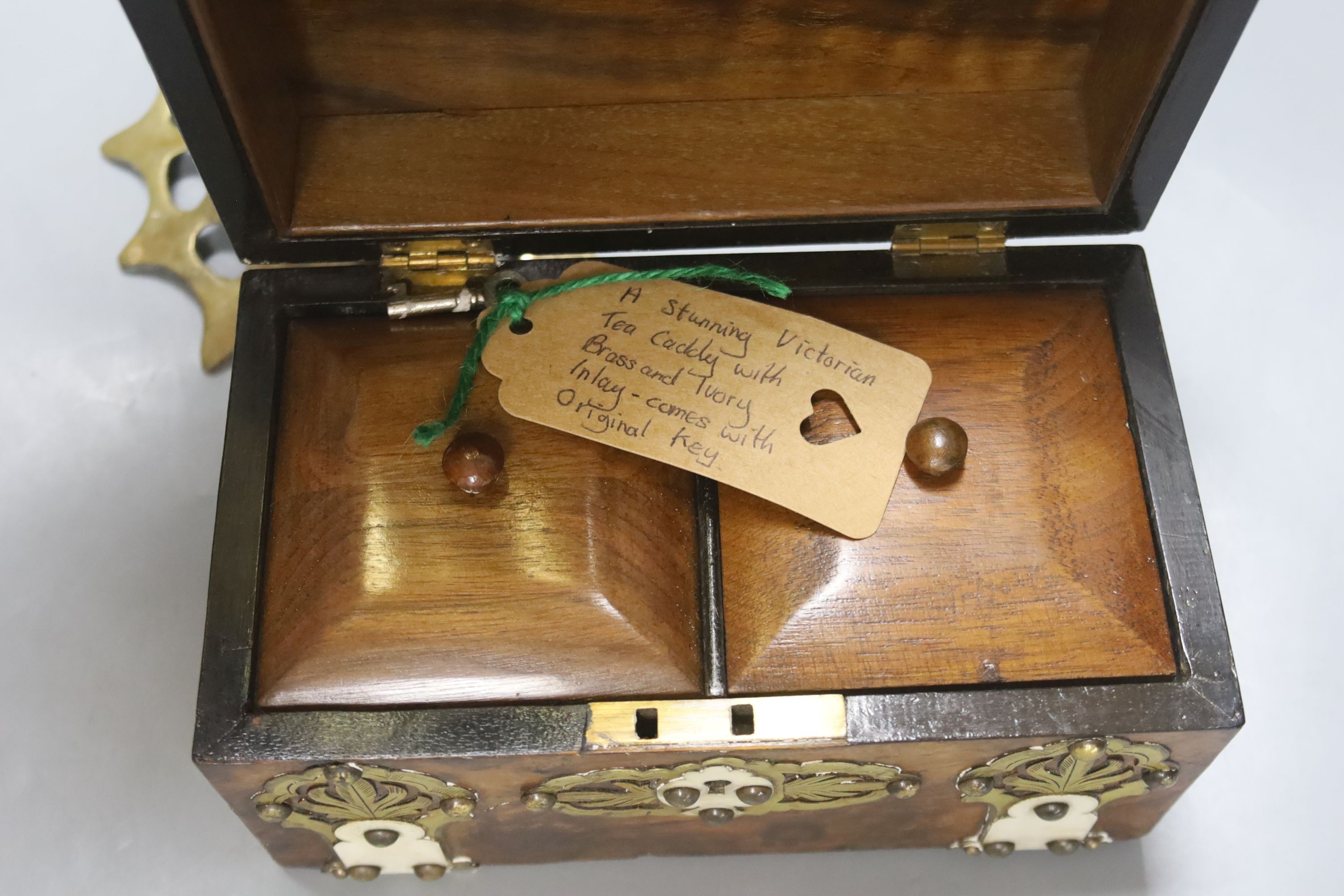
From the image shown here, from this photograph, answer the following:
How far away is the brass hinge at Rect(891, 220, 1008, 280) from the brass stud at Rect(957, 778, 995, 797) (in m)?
0.47

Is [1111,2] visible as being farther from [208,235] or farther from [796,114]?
[208,235]

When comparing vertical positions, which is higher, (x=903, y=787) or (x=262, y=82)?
(x=262, y=82)

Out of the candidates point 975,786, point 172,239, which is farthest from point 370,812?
point 172,239

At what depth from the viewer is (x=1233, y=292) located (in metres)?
1.80

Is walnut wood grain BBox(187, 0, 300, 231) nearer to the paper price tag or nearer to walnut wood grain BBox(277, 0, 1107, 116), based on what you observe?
walnut wood grain BBox(277, 0, 1107, 116)

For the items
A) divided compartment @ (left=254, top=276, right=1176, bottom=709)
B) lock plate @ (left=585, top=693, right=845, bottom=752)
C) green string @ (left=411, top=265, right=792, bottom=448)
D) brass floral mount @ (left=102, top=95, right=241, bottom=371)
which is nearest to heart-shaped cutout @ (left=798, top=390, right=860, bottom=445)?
divided compartment @ (left=254, top=276, right=1176, bottom=709)

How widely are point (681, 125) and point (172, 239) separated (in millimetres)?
715

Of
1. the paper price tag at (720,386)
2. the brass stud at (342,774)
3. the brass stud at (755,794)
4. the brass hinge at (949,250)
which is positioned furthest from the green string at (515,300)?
the brass stud at (755,794)

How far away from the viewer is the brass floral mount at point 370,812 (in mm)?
1235

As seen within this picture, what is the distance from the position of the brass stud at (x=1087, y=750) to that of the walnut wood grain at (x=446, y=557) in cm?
32

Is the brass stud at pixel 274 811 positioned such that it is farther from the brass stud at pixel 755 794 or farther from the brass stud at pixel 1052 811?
the brass stud at pixel 1052 811

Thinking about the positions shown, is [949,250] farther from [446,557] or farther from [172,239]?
[172,239]

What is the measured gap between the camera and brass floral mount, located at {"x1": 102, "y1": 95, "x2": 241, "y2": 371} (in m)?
1.73

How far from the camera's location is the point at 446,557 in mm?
1279
